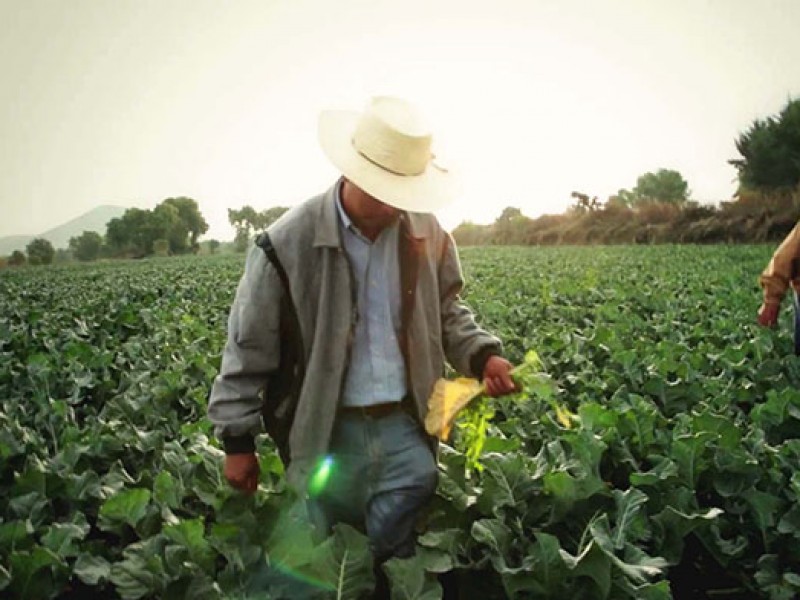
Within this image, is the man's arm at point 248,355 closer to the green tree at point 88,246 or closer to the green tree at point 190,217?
the green tree at point 190,217

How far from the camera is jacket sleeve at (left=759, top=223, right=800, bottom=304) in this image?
4.32m

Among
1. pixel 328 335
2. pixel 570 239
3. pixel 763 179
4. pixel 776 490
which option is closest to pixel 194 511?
pixel 328 335

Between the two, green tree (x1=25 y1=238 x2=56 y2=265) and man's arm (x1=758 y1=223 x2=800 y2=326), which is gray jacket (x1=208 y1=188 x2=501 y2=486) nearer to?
man's arm (x1=758 y1=223 x2=800 y2=326)

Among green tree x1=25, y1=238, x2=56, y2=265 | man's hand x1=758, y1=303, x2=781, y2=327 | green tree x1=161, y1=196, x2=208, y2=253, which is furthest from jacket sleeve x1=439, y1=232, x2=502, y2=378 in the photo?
green tree x1=161, y1=196, x2=208, y2=253

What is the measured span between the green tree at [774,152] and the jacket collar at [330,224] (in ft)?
168

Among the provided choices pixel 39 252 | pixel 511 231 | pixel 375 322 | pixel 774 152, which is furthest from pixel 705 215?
pixel 39 252

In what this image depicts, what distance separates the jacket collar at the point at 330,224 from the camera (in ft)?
7.06

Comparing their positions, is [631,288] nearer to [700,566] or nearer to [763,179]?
[700,566]

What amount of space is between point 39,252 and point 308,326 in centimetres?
10017

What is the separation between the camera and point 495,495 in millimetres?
2586

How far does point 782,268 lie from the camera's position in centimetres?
437

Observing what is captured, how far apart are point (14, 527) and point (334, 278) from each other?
1.43m

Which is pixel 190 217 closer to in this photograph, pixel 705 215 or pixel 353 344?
pixel 705 215

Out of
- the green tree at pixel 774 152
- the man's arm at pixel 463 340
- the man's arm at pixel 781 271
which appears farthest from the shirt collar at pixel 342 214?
the green tree at pixel 774 152
